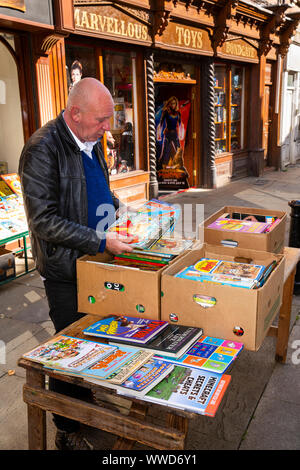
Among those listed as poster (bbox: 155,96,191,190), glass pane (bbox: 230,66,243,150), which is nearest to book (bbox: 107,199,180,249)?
poster (bbox: 155,96,191,190)

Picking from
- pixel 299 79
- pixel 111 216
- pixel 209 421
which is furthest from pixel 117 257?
pixel 299 79

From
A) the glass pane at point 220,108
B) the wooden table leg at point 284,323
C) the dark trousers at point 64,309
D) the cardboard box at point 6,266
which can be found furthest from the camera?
the glass pane at point 220,108

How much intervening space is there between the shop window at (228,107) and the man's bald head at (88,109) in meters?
10.4

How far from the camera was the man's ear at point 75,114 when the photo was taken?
8.29ft

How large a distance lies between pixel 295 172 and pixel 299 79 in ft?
14.0

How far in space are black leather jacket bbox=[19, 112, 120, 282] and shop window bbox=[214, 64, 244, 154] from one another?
Answer: 10.5 meters

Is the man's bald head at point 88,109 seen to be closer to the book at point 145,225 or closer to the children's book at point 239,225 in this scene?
the book at point 145,225

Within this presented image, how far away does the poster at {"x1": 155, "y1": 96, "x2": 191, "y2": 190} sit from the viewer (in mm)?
11406

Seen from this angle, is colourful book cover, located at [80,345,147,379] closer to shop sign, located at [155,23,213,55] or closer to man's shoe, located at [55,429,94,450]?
man's shoe, located at [55,429,94,450]

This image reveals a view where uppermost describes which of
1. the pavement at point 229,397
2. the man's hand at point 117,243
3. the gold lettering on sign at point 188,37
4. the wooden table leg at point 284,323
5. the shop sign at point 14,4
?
the gold lettering on sign at point 188,37

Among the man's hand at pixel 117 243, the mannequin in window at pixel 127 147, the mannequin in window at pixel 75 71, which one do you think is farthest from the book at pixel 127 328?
the mannequin in window at pixel 127 147

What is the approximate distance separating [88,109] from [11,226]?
3.35 m

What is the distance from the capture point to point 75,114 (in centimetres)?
254
